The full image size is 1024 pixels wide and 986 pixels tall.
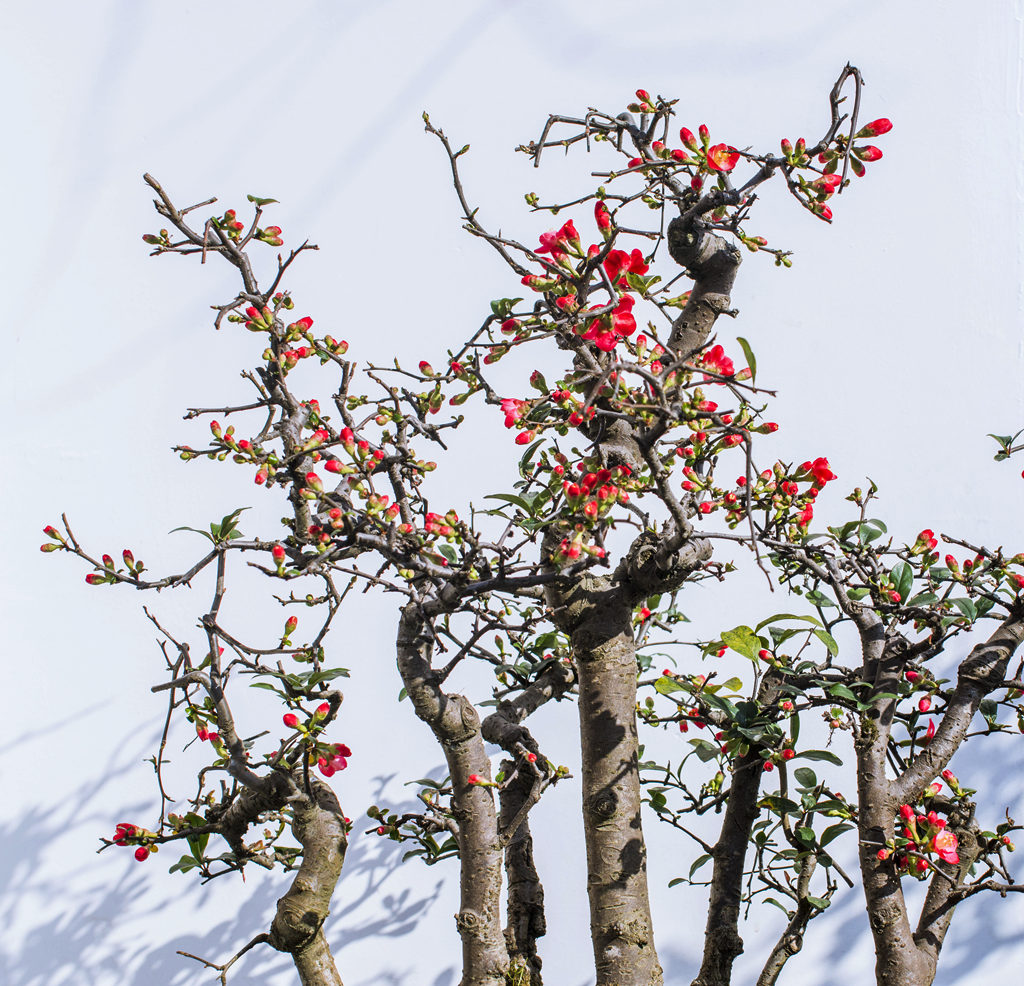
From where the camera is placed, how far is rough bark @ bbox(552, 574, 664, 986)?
1335mm

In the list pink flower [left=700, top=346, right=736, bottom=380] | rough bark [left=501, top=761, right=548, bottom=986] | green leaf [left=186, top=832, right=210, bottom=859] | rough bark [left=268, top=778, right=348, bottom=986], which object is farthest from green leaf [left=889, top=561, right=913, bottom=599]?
green leaf [left=186, top=832, right=210, bottom=859]

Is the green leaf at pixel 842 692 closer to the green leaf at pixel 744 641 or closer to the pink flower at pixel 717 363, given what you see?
the green leaf at pixel 744 641

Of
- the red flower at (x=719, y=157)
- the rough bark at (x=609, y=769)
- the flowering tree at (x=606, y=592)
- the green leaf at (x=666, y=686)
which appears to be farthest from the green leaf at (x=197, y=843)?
the red flower at (x=719, y=157)

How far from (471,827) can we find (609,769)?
0.80 ft

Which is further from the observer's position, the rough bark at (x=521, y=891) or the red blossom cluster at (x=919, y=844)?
the rough bark at (x=521, y=891)

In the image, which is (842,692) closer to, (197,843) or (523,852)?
(523,852)

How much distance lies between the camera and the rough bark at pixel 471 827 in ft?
4.64

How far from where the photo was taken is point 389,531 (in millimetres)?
1118

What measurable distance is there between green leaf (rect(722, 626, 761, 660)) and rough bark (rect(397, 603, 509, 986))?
0.41 meters

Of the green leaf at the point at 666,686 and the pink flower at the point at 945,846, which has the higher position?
the green leaf at the point at 666,686

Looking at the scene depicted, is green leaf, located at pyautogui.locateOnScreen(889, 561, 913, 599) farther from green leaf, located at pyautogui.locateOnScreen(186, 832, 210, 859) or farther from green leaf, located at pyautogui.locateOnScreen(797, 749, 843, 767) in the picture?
green leaf, located at pyautogui.locateOnScreen(186, 832, 210, 859)

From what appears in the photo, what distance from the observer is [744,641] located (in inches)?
55.9

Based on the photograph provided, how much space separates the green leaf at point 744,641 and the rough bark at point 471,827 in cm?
41

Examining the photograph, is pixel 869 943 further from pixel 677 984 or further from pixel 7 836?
pixel 7 836
